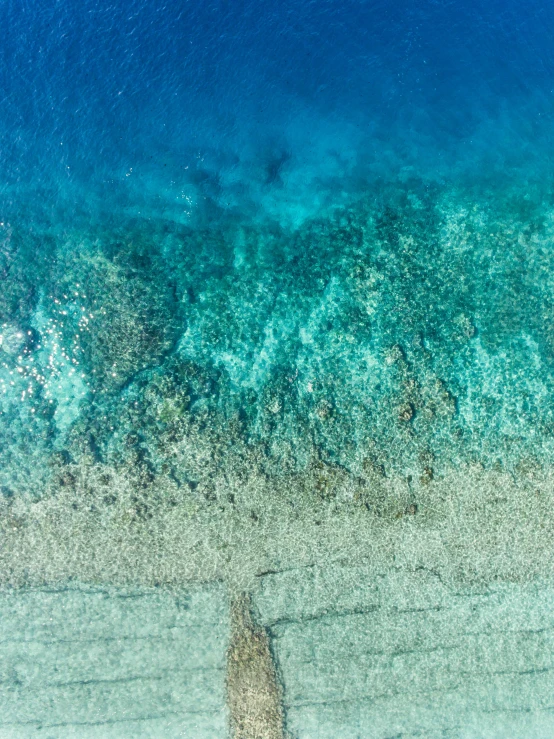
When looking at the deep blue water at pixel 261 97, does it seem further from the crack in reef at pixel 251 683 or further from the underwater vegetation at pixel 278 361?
the crack in reef at pixel 251 683

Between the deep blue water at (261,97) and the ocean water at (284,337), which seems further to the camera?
the deep blue water at (261,97)

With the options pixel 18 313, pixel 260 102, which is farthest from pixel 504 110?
pixel 18 313

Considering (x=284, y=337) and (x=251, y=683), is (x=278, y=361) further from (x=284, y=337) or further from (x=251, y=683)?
(x=251, y=683)

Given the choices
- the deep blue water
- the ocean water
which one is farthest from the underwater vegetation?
the deep blue water

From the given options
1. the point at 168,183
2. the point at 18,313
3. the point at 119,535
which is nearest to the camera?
the point at 119,535

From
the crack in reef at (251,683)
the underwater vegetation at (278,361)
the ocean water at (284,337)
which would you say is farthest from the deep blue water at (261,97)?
the crack in reef at (251,683)

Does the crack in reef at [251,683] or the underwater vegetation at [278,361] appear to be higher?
the underwater vegetation at [278,361]

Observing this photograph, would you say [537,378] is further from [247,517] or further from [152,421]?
[152,421]
